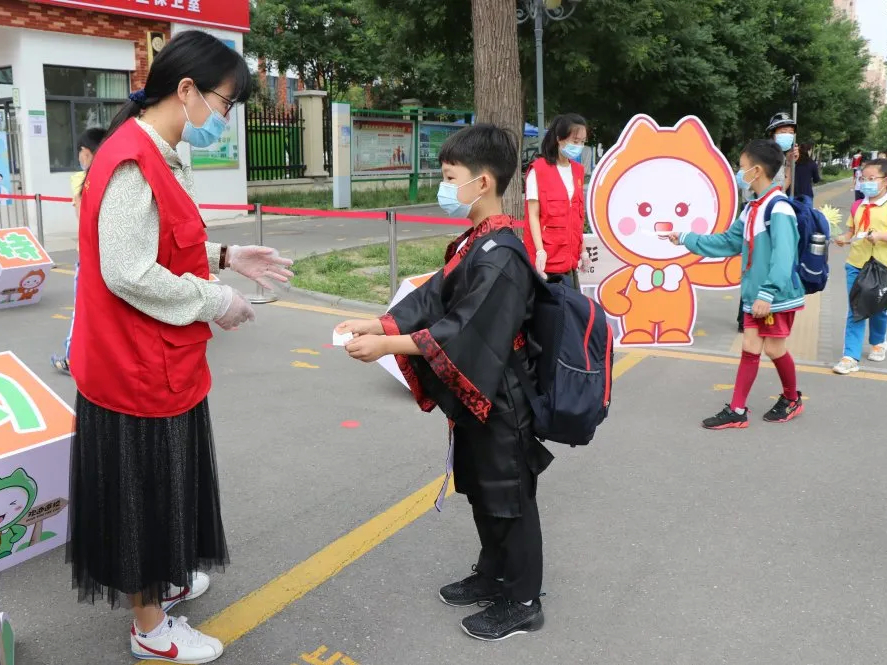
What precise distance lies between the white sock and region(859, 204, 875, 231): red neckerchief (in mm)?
5367

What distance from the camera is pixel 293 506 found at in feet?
12.3

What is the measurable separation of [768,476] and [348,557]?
217cm

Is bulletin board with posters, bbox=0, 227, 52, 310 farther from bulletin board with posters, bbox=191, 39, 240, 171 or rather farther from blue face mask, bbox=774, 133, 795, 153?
bulletin board with posters, bbox=191, 39, 240, 171

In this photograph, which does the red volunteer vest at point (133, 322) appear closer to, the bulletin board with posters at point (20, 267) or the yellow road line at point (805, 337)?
the yellow road line at point (805, 337)

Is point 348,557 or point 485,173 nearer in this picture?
point 485,173

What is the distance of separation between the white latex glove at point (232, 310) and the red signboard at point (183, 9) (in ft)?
47.2

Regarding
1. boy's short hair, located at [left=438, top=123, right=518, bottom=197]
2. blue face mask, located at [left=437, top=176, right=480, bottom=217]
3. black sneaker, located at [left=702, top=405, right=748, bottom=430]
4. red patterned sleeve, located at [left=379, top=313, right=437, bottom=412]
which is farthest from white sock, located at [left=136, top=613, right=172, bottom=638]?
black sneaker, located at [left=702, top=405, right=748, bottom=430]

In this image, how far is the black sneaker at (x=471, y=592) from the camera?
9.59ft

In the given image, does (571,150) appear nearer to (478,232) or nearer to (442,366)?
(478,232)

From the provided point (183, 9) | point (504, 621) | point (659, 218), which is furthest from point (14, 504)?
point (183, 9)

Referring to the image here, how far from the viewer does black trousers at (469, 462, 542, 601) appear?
264 cm

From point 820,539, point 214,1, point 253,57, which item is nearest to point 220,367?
point 820,539

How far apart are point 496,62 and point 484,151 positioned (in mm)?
6938

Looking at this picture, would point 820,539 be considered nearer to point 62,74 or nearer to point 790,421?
point 790,421
